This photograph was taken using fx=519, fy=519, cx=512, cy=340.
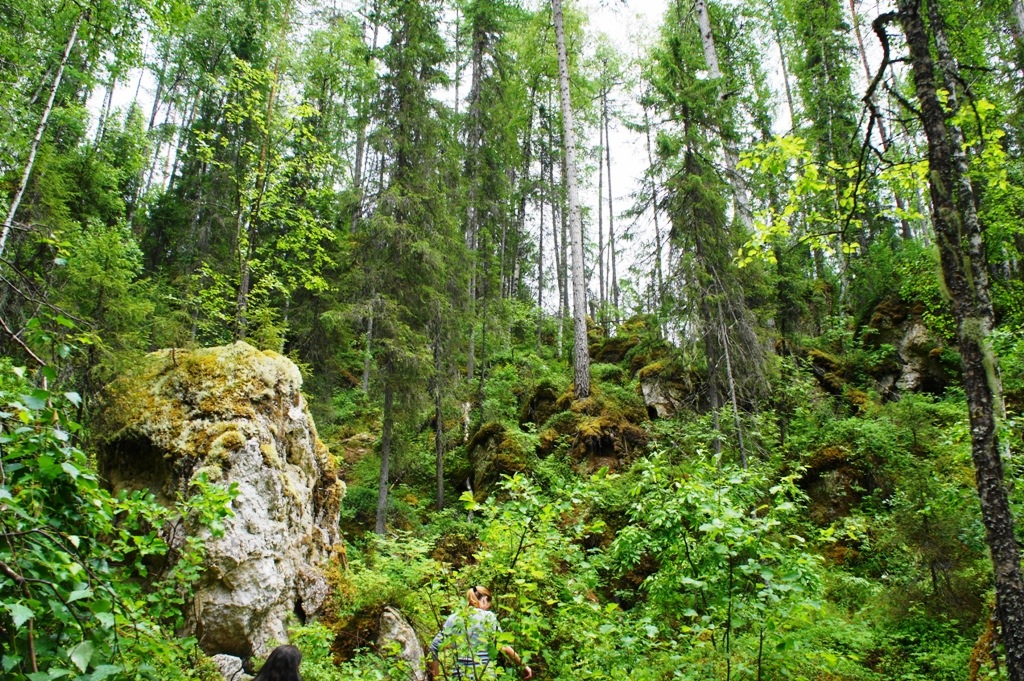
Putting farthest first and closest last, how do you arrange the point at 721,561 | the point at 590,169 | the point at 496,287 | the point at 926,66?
the point at 590,169 < the point at 496,287 < the point at 926,66 < the point at 721,561

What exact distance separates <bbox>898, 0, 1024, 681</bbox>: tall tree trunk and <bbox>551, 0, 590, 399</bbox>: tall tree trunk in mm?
9005

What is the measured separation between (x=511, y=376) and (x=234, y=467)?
37.5 feet

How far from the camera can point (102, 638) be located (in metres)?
1.94

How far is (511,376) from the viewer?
17406 mm

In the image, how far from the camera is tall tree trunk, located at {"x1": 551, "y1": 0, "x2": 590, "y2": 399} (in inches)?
514

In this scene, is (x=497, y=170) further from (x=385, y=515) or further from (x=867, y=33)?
(x=867, y=33)

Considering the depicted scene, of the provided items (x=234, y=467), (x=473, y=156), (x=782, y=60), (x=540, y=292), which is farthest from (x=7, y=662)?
(x=782, y=60)

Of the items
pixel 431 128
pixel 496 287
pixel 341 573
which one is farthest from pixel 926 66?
pixel 496 287

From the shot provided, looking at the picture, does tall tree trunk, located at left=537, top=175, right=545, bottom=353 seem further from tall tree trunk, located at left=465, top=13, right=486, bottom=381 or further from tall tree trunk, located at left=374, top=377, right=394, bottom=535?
tall tree trunk, located at left=374, top=377, right=394, bottom=535

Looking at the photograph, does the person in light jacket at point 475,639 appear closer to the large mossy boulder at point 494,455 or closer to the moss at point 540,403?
the large mossy boulder at point 494,455

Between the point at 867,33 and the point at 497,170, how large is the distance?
13.6m

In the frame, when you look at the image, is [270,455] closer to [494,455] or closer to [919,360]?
[494,455]

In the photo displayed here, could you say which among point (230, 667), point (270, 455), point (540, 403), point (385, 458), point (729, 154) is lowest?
point (230, 667)

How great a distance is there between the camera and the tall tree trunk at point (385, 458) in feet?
35.7
